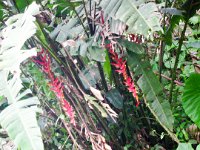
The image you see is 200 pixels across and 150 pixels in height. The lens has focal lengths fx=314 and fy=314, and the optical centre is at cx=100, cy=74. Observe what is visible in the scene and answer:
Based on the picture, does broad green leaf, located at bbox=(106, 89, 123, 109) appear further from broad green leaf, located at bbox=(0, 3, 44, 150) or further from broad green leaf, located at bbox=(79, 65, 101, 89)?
broad green leaf, located at bbox=(0, 3, 44, 150)

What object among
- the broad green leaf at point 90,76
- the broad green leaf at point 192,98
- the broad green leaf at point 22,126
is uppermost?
the broad green leaf at point 22,126

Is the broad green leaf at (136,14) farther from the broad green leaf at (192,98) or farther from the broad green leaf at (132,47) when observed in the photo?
the broad green leaf at (192,98)

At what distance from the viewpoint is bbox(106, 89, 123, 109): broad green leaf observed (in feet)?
4.30

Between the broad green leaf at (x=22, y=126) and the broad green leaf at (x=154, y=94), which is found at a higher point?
the broad green leaf at (x=22, y=126)

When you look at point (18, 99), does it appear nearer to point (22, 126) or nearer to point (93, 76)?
point (22, 126)

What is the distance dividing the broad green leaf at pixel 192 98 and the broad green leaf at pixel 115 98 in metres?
0.29

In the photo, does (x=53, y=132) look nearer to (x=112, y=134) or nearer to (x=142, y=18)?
(x=112, y=134)

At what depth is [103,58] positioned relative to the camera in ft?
3.81

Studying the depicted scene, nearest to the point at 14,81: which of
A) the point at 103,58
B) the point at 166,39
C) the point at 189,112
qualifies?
the point at 103,58

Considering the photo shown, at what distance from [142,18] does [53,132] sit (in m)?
0.82

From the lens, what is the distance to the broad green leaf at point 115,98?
4.30ft

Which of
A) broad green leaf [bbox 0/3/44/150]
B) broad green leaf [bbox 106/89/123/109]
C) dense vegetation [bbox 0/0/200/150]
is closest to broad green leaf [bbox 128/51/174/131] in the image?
dense vegetation [bbox 0/0/200/150]

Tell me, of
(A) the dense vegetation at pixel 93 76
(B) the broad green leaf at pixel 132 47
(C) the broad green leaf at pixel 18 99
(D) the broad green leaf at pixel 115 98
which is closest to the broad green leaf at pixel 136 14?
(A) the dense vegetation at pixel 93 76

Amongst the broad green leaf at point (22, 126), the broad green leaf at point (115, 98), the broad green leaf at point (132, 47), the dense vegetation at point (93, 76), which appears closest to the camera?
the broad green leaf at point (22, 126)
